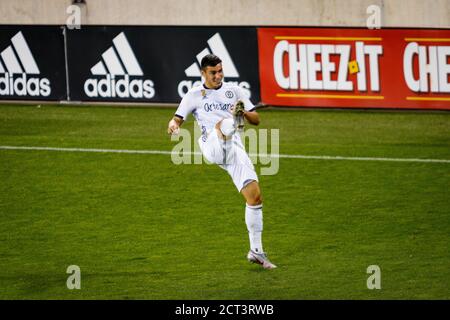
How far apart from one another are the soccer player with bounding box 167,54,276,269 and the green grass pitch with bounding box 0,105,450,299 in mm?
484

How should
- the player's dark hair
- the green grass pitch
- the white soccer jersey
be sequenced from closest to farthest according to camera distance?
the green grass pitch
the player's dark hair
the white soccer jersey

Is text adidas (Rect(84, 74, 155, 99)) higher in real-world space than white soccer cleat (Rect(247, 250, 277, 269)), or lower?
higher

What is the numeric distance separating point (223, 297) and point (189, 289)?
0.43 metres

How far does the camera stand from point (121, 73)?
2047cm

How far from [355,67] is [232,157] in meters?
9.46

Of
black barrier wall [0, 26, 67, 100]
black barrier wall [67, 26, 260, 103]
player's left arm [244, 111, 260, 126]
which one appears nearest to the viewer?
player's left arm [244, 111, 260, 126]

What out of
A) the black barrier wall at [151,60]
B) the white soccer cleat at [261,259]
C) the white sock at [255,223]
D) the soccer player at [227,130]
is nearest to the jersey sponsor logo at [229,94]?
the soccer player at [227,130]

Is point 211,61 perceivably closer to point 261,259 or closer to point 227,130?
point 227,130

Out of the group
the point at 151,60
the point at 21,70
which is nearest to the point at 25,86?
the point at 21,70

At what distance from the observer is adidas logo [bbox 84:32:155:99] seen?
20391 millimetres

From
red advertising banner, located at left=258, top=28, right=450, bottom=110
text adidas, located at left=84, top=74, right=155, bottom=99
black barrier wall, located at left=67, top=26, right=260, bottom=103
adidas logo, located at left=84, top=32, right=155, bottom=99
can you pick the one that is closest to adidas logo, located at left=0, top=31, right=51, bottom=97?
black barrier wall, located at left=67, top=26, right=260, bottom=103

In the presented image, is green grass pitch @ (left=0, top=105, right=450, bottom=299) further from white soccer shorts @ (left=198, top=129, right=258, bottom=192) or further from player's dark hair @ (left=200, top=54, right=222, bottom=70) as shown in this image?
player's dark hair @ (left=200, top=54, right=222, bottom=70)

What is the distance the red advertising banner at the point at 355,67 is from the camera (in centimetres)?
1861
